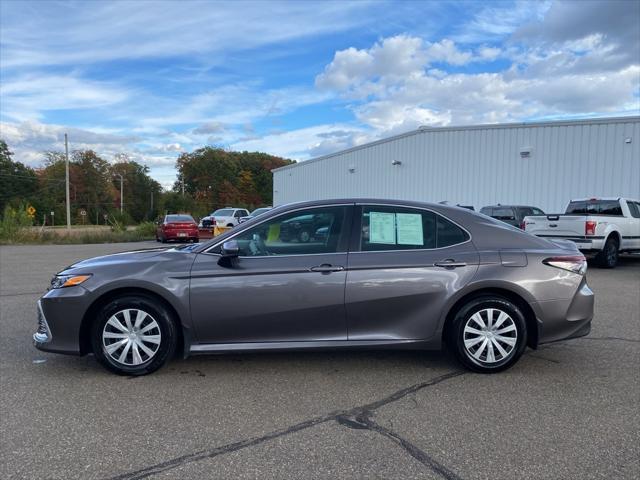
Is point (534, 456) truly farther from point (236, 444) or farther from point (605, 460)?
point (236, 444)

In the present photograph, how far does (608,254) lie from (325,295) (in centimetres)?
1127

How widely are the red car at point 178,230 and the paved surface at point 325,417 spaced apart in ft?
65.9

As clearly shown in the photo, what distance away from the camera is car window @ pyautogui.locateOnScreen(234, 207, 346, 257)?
461 cm

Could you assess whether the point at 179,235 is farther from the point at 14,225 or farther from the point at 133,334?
the point at 133,334

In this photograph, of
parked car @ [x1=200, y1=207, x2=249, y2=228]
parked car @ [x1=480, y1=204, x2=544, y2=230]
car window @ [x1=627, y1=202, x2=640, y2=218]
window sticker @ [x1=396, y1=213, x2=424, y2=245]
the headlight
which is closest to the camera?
the headlight

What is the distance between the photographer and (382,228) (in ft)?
15.5

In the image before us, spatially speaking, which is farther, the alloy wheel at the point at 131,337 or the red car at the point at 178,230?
the red car at the point at 178,230

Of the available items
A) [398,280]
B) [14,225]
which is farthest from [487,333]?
[14,225]

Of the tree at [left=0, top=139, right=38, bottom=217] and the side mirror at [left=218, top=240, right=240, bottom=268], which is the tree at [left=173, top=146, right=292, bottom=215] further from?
the side mirror at [left=218, top=240, right=240, bottom=268]

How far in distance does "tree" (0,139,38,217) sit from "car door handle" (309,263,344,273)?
80.8 meters

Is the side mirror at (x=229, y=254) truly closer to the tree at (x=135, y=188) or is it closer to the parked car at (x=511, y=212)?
the parked car at (x=511, y=212)

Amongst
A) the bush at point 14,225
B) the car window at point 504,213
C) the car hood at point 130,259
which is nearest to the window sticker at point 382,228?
the car hood at point 130,259

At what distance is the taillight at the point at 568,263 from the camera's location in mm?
4727

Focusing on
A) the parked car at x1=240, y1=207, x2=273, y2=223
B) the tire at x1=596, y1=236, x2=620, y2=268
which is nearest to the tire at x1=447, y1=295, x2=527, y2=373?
the parked car at x1=240, y1=207, x2=273, y2=223
